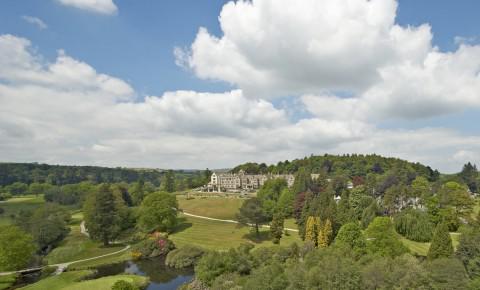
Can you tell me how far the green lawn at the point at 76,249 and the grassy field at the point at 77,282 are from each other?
12.3m

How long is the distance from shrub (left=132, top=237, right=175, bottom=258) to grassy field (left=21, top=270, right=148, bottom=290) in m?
11.7

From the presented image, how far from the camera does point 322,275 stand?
26.3 metres

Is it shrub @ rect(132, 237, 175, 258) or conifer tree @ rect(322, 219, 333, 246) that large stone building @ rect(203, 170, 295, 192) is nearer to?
shrub @ rect(132, 237, 175, 258)

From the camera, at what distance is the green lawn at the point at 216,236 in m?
60.2

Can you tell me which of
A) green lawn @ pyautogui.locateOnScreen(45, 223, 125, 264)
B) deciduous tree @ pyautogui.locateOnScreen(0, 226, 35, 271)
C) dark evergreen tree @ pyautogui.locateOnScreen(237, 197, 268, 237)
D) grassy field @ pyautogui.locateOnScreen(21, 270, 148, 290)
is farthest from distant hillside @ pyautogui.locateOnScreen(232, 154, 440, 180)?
deciduous tree @ pyautogui.locateOnScreen(0, 226, 35, 271)

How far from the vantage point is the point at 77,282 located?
42.1 meters

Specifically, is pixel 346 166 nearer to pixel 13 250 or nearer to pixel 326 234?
pixel 326 234

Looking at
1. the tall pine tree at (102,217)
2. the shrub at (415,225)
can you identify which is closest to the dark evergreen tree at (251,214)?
the tall pine tree at (102,217)

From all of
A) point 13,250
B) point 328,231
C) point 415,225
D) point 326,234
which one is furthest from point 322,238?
point 13,250

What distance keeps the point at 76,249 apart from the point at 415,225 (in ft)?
217

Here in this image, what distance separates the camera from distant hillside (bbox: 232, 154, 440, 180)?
140250 mm

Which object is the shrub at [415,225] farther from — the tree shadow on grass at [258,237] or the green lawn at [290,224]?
the tree shadow on grass at [258,237]

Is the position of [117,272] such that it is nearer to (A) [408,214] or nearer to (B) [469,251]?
(B) [469,251]

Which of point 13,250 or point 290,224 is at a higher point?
point 290,224
